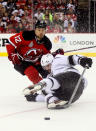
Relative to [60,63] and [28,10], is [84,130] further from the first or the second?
[28,10]

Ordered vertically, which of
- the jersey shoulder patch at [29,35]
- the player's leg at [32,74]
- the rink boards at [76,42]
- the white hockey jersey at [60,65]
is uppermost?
the jersey shoulder patch at [29,35]

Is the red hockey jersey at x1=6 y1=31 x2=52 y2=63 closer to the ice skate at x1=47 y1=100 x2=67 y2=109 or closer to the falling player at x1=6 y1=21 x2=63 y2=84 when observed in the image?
the falling player at x1=6 y1=21 x2=63 y2=84

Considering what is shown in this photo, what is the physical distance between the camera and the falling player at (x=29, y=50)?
4.07m

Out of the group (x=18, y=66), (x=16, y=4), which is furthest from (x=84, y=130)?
(x=16, y=4)

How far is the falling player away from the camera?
4.07 m

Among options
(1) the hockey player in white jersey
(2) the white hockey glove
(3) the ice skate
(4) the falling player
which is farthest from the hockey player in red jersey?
(2) the white hockey glove

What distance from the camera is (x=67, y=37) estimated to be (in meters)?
8.16

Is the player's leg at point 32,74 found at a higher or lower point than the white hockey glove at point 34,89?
lower

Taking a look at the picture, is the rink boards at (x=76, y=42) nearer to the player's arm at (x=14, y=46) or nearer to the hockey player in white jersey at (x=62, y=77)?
the player's arm at (x=14, y=46)

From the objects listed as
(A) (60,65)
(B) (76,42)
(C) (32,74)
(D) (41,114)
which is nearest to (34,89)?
(D) (41,114)

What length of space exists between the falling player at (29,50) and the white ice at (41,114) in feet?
1.01

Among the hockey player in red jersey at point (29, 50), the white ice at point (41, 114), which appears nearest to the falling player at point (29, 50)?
the hockey player in red jersey at point (29, 50)

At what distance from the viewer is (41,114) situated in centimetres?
328

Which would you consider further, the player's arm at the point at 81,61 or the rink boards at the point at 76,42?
the rink boards at the point at 76,42
